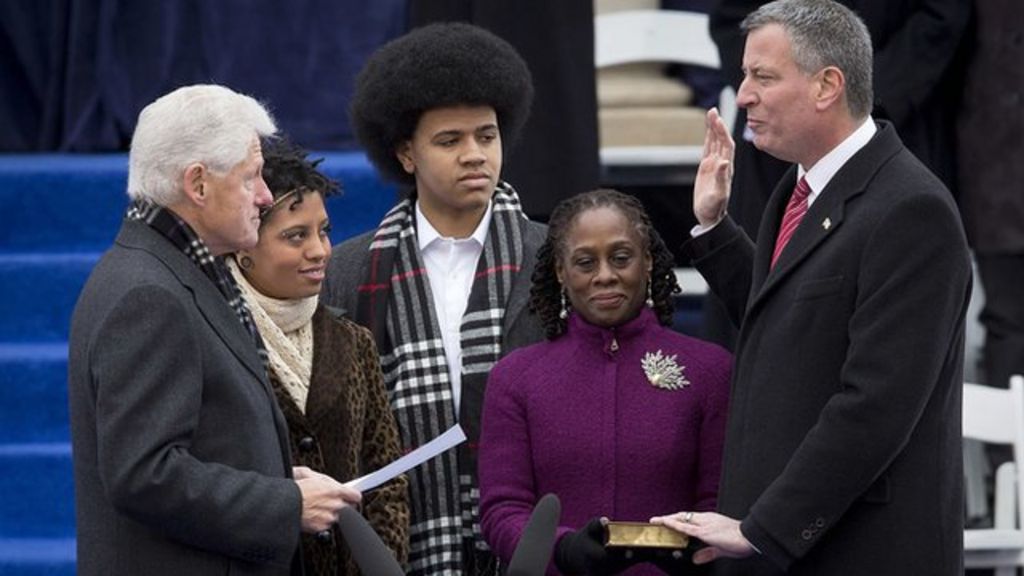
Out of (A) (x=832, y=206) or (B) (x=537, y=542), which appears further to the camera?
(A) (x=832, y=206)

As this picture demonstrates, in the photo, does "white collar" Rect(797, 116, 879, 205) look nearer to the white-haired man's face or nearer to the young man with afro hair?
the young man with afro hair

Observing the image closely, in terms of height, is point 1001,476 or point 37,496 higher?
point 1001,476

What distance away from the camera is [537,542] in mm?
4094

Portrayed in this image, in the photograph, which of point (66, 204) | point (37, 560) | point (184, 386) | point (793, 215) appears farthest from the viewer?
point (66, 204)

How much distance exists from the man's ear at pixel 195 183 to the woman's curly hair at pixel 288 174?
39cm

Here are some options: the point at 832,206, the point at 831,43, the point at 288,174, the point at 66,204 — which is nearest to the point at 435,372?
the point at 288,174

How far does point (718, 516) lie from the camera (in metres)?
4.24

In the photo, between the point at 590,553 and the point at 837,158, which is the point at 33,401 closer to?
the point at 590,553

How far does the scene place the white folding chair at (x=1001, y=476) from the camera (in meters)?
6.21

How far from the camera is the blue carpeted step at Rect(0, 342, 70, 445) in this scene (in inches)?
267

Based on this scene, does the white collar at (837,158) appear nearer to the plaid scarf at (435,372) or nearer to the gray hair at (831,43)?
the gray hair at (831,43)

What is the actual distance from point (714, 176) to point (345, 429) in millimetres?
837

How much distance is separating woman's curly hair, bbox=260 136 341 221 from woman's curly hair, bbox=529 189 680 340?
442 mm

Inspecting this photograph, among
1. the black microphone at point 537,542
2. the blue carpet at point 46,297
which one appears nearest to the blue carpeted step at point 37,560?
the blue carpet at point 46,297
